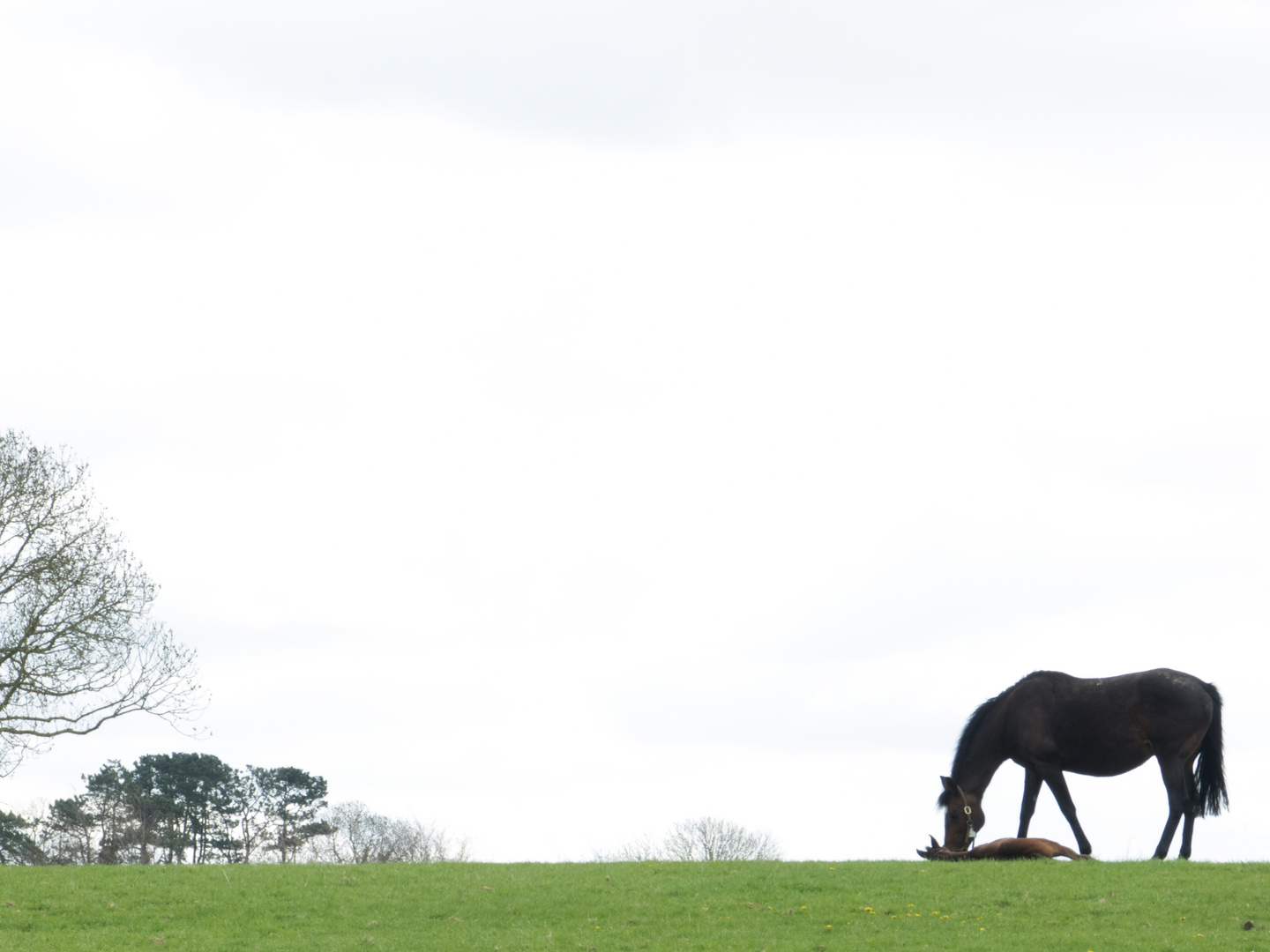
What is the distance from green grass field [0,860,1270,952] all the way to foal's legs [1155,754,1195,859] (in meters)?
1.71

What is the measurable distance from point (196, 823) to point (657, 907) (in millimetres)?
46139

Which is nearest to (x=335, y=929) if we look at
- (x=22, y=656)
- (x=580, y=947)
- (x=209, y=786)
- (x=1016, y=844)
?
(x=580, y=947)

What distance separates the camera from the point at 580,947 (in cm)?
1221

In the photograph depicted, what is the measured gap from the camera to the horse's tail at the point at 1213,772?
1791cm

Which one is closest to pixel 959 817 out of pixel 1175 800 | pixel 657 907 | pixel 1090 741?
pixel 1090 741

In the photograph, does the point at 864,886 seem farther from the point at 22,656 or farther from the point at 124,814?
the point at 124,814

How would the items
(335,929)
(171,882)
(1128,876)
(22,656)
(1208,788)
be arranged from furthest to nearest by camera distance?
(22,656) → (1208,788) → (171,882) → (1128,876) → (335,929)

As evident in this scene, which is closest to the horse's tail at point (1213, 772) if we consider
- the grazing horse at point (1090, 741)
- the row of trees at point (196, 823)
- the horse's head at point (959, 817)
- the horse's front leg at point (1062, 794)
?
the grazing horse at point (1090, 741)

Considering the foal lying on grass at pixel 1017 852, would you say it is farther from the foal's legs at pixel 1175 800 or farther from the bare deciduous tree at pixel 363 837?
the bare deciduous tree at pixel 363 837

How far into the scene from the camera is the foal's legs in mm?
17500

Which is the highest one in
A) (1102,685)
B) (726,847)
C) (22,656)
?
(22,656)

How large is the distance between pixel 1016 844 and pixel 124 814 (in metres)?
44.0

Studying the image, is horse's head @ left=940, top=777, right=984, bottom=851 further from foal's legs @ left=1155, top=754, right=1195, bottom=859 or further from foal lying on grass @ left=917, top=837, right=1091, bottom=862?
foal's legs @ left=1155, top=754, right=1195, bottom=859

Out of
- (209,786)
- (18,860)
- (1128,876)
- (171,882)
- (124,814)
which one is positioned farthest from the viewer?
(209,786)
